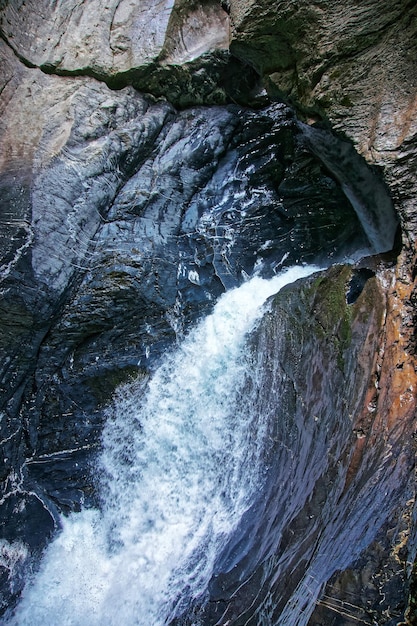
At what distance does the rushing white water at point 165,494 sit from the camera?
378 cm

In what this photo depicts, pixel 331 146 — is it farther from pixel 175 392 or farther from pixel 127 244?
pixel 175 392

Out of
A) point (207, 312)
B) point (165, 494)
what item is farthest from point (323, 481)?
point (207, 312)

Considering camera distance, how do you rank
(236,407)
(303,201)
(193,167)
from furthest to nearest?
(303,201)
(193,167)
(236,407)

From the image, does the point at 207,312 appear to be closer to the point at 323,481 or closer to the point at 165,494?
the point at 165,494

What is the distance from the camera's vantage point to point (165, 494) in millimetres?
4145

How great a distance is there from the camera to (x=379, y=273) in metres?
3.77

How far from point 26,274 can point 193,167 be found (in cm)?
197

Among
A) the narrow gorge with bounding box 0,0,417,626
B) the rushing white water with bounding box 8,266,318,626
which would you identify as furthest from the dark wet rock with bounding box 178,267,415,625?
the rushing white water with bounding box 8,266,318,626

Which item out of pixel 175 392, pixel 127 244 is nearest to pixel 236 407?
pixel 175 392

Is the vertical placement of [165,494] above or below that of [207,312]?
below

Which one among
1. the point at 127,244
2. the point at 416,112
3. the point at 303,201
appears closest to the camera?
the point at 416,112

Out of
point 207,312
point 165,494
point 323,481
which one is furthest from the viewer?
point 207,312

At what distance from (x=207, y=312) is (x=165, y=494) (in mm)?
1785

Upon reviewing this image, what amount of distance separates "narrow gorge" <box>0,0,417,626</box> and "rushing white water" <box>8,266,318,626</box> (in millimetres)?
21
